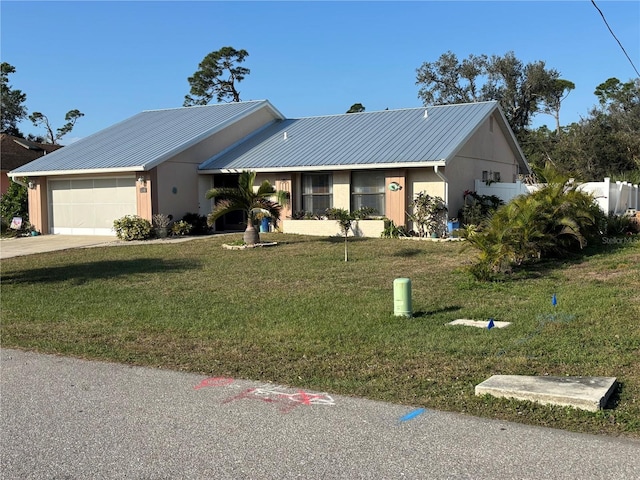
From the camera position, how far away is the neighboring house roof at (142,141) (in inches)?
906

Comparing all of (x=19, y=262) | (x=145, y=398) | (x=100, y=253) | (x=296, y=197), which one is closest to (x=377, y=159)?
(x=296, y=197)

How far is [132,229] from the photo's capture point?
21.7 m

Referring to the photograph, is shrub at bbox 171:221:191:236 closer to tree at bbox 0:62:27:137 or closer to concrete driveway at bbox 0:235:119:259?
concrete driveway at bbox 0:235:119:259

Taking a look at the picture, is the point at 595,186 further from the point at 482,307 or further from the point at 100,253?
the point at 100,253

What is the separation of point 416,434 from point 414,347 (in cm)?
267

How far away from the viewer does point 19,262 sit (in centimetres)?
1705

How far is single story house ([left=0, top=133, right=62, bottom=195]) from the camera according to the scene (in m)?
31.9

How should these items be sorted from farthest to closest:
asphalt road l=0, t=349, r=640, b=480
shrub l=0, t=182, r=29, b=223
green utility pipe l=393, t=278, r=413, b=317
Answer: shrub l=0, t=182, r=29, b=223 → green utility pipe l=393, t=278, r=413, b=317 → asphalt road l=0, t=349, r=640, b=480

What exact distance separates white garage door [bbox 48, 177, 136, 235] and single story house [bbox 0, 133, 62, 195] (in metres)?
7.42

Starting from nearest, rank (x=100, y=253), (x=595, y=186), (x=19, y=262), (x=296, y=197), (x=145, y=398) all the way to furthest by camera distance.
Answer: (x=145, y=398)
(x=19, y=262)
(x=100, y=253)
(x=595, y=186)
(x=296, y=197)

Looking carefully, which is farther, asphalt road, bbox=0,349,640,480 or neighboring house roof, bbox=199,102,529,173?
neighboring house roof, bbox=199,102,529,173

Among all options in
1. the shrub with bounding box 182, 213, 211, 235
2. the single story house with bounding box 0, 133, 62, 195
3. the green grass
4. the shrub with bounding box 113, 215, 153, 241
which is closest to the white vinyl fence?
the green grass

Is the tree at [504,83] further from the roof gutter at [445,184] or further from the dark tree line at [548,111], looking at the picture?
the roof gutter at [445,184]

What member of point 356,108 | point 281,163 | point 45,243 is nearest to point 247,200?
point 281,163
